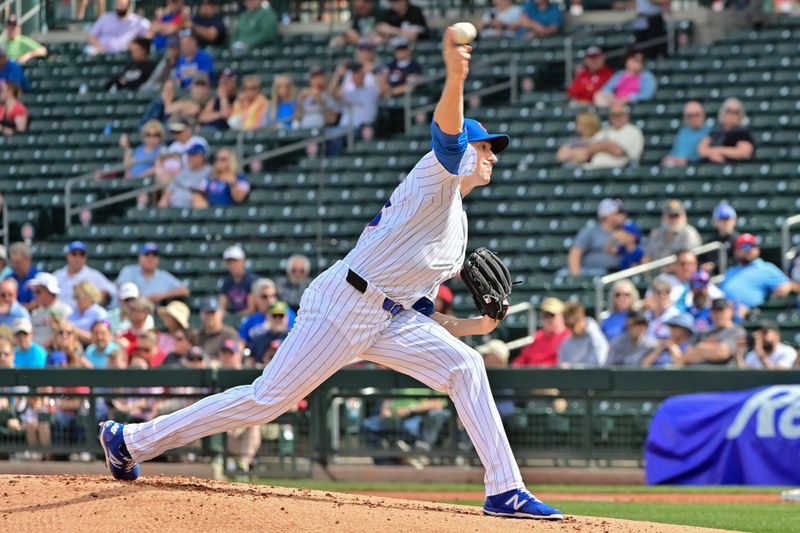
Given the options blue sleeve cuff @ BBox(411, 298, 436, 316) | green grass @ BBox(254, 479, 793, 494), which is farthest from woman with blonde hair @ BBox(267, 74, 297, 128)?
blue sleeve cuff @ BBox(411, 298, 436, 316)

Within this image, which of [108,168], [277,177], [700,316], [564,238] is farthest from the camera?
[108,168]

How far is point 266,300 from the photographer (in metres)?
14.6

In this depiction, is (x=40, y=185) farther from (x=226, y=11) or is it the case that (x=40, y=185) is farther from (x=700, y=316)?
(x=700, y=316)

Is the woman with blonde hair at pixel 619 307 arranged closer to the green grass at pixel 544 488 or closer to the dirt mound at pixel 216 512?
the green grass at pixel 544 488

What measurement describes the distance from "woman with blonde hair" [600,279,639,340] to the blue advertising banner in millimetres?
1347

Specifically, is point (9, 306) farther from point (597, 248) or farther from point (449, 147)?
point (449, 147)

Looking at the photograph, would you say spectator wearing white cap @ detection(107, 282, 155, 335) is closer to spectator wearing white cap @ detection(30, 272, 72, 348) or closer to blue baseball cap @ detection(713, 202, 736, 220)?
spectator wearing white cap @ detection(30, 272, 72, 348)

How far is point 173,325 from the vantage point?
1472 cm

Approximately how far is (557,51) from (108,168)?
572 centimetres

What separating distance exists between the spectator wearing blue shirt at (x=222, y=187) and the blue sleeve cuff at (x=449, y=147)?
38.3 ft

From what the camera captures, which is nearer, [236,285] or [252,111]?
[236,285]

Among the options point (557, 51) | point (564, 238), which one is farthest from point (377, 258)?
point (557, 51)

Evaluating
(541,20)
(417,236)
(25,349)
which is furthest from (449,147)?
(541,20)

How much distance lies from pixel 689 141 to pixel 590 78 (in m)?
2.09
